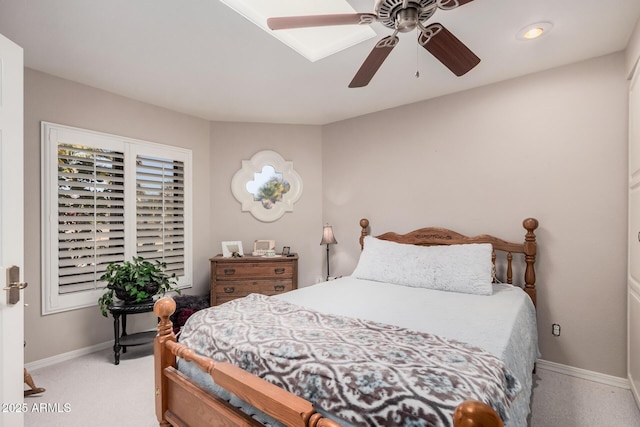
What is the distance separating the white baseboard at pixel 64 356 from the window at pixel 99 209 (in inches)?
16.9

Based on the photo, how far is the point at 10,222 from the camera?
5.33 ft

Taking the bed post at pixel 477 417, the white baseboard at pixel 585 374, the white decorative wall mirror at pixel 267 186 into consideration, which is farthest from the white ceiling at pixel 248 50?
the white baseboard at pixel 585 374

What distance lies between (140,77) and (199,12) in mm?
1270

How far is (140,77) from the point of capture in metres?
2.86

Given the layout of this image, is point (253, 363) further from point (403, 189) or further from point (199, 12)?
point (403, 189)

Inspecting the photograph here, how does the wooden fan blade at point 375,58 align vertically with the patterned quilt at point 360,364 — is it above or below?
above

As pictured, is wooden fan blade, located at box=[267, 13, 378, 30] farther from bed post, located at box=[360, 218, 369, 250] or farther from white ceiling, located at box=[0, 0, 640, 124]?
bed post, located at box=[360, 218, 369, 250]

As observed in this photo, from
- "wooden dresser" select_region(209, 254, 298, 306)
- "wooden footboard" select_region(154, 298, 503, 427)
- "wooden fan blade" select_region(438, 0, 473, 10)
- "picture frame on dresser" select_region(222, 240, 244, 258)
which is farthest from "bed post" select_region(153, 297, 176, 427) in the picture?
"picture frame on dresser" select_region(222, 240, 244, 258)

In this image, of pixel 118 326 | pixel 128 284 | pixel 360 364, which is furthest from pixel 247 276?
pixel 360 364

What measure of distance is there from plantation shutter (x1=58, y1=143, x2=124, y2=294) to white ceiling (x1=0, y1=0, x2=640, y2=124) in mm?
756

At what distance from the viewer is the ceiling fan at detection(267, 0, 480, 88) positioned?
4.63 feet

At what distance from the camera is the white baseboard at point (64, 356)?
271cm

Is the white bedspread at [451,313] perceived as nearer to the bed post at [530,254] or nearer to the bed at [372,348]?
the bed at [372,348]

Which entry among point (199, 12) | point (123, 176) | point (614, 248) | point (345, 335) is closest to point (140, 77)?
point (123, 176)
